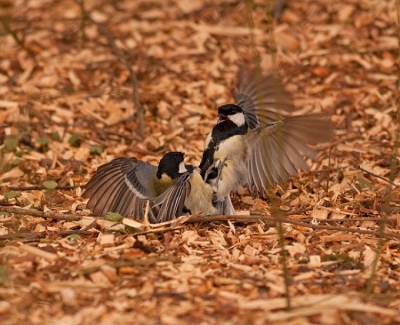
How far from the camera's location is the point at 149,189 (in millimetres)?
4922

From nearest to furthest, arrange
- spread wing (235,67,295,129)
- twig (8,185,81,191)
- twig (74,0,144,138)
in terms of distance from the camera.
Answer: twig (8,185,81,191) < spread wing (235,67,295,129) < twig (74,0,144,138)

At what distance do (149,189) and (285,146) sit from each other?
87cm

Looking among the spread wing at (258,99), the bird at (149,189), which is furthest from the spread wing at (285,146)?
the spread wing at (258,99)

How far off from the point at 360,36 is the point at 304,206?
313 cm

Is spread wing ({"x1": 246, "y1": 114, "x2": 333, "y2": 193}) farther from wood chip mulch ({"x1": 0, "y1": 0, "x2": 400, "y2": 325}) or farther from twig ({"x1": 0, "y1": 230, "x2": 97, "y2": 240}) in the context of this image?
twig ({"x1": 0, "y1": 230, "x2": 97, "y2": 240})

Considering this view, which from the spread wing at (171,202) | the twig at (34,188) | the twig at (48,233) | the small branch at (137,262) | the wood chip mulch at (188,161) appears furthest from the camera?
the twig at (34,188)

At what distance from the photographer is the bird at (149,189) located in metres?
4.75

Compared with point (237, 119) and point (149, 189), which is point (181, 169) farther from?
point (237, 119)

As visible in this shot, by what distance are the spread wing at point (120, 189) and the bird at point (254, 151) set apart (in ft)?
1.26

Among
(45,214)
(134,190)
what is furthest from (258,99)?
(45,214)

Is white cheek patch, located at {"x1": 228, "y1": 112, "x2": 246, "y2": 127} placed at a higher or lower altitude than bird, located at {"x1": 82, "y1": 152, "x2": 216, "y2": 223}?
higher

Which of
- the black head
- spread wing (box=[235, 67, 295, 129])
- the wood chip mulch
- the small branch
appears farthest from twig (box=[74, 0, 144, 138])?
the small branch

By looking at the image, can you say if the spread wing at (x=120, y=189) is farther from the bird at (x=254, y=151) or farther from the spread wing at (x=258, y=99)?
the spread wing at (x=258, y=99)

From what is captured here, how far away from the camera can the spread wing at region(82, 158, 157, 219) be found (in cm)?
488
